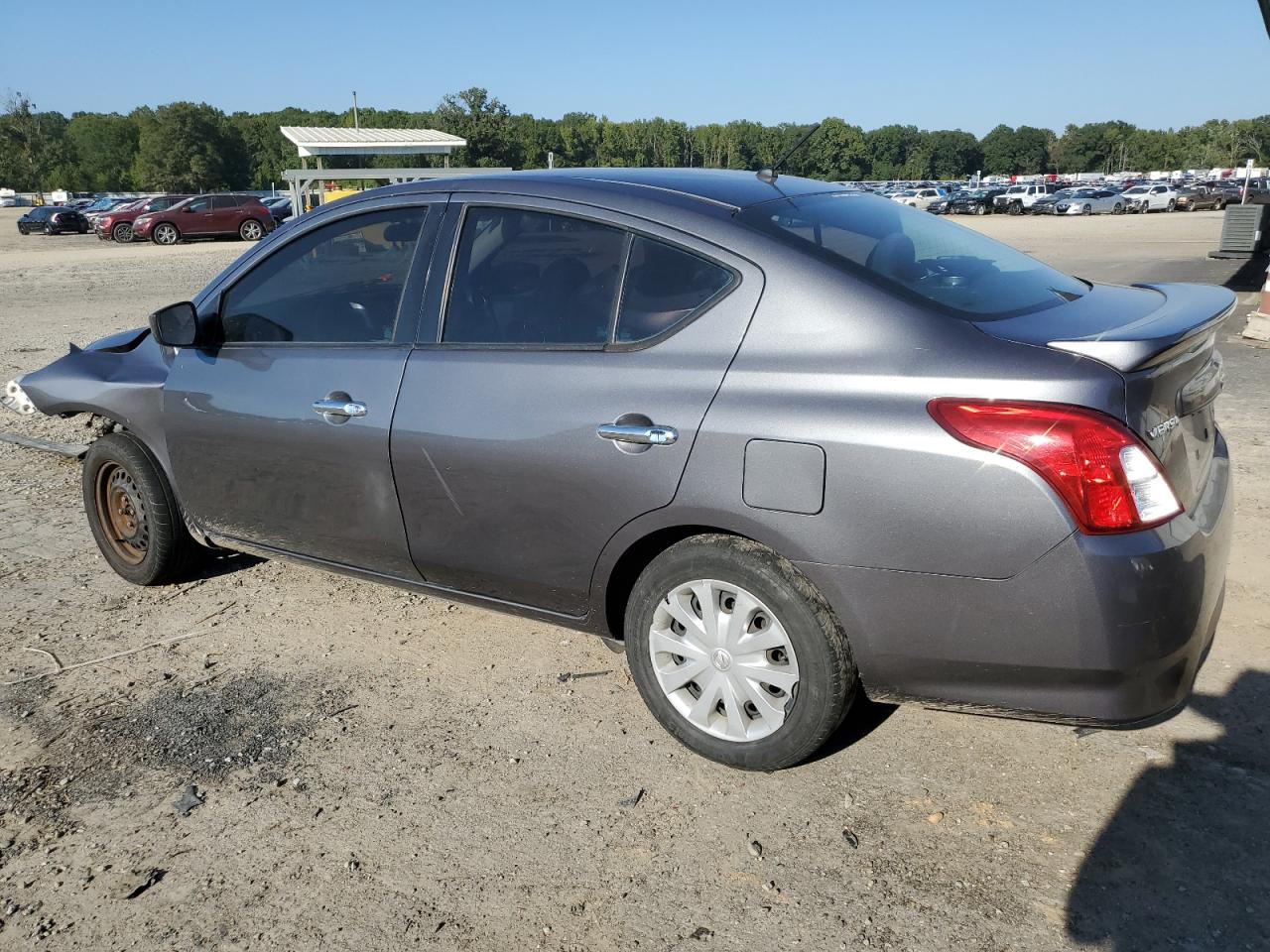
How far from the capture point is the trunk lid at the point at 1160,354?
2486mm

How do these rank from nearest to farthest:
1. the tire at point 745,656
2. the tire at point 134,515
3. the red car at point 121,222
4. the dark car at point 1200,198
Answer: the tire at point 745,656
the tire at point 134,515
the red car at point 121,222
the dark car at point 1200,198

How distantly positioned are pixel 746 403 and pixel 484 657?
5.44ft

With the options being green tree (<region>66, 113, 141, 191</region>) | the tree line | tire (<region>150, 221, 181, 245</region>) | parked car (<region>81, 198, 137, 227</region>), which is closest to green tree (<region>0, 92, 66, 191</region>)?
the tree line

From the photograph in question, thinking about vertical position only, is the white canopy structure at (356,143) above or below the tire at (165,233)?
above

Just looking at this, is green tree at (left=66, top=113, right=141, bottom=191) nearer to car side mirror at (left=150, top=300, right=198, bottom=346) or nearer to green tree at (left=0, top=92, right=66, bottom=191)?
green tree at (left=0, top=92, right=66, bottom=191)

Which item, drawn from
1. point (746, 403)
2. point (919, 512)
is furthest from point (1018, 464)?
point (746, 403)

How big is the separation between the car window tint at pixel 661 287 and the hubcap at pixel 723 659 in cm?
77

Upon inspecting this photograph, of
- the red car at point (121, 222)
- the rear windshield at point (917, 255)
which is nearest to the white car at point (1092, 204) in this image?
the red car at point (121, 222)

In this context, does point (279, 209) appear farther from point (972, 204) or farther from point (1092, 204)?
point (1092, 204)

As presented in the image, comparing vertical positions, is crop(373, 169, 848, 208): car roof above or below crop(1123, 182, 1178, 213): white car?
above

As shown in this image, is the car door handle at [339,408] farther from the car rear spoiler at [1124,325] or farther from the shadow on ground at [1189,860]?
the shadow on ground at [1189,860]

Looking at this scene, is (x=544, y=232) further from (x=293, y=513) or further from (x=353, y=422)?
(x=293, y=513)

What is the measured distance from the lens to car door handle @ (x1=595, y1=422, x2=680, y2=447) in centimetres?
288

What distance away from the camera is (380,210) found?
3703mm
